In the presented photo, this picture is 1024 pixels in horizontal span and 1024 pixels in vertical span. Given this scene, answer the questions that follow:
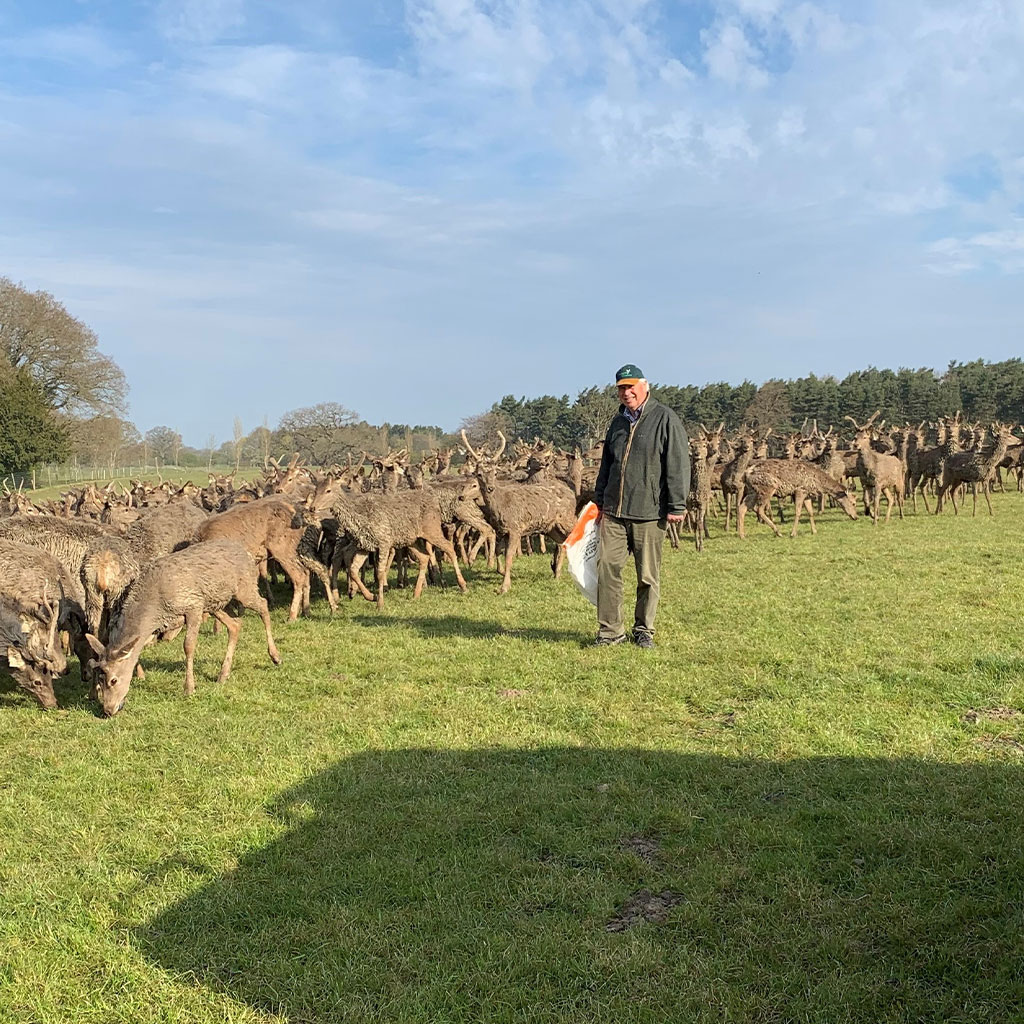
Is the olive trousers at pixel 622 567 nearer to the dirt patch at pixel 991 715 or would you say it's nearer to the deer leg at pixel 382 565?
the dirt patch at pixel 991 715

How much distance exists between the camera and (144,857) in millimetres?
4605

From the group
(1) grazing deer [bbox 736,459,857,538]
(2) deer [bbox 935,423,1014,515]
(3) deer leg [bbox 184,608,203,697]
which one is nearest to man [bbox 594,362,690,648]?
(3) deer leg [bbox 184,608,203,697]

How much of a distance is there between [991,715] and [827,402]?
187 feet

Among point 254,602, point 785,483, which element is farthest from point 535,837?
point 785,483

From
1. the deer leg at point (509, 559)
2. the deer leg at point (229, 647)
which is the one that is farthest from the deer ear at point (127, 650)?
the deer leg at point (509, 559)

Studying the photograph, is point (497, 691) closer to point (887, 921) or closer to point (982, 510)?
point (887, 921)

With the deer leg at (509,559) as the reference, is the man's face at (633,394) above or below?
above

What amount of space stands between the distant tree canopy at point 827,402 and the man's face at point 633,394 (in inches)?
1757

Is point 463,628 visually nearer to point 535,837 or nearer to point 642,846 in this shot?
point 535,837

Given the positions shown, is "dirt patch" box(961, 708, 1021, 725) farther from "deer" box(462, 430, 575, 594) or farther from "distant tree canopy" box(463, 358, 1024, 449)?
"distant tree canopy" box(463, 358, 1024, 449)

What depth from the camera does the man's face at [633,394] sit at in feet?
26.8

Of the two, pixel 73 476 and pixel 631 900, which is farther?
pixel 73 476

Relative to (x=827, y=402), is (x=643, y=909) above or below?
below

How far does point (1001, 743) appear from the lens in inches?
217
